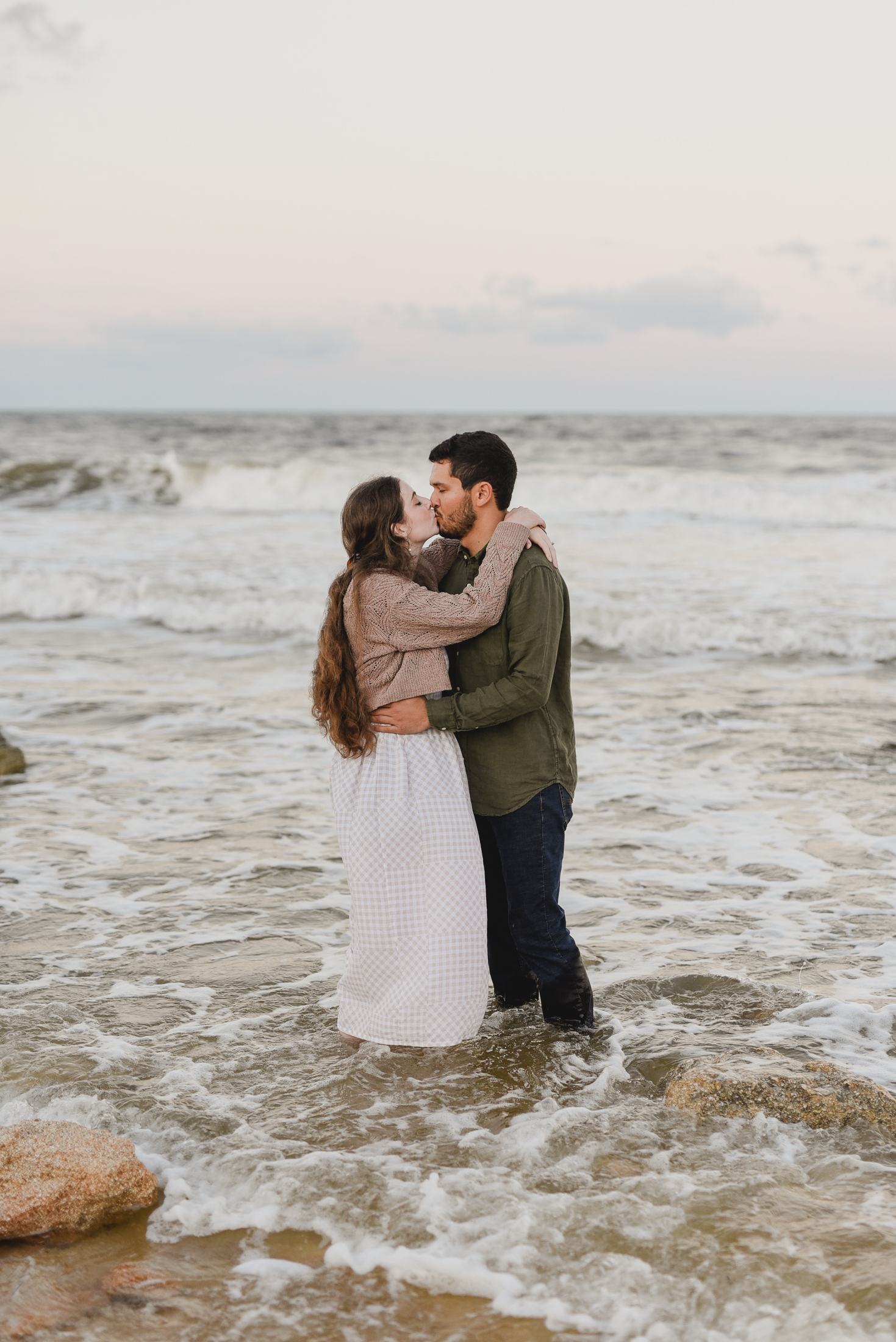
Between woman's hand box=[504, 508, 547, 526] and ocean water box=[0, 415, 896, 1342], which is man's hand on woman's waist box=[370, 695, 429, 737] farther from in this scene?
ocean water box=[0, 415, 896, 1342]

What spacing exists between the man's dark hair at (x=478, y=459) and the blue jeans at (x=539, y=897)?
1.00 metres

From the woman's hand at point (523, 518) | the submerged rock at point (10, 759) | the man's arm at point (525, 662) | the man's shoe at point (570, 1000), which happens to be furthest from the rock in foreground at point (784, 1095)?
the submerged rock at point (10, 759)

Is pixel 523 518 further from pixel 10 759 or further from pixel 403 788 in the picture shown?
pixel 10 759

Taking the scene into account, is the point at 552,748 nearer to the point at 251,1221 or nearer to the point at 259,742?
the point at 251,1221

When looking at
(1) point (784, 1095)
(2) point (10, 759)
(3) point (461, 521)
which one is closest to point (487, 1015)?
(1) point (784, 1095)

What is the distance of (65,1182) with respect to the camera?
Answer: 113 inches

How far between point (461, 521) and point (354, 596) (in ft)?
1.38

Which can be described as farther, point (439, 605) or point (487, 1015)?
point (487, 1015)

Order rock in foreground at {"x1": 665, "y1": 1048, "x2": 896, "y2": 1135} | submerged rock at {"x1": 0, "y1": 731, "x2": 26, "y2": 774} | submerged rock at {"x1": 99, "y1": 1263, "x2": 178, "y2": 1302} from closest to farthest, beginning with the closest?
1. submerged rock at {"x1": 99, "y1": 1263, "x2": 178, "y2": 1302}
2. rock in foreground at {"x1": 665, "y1": 1048, "x2": 896, "y2": 1135}
3. submerged rock at {"x1": 0, "y1": 731, "x2": 26, "y2": 774}

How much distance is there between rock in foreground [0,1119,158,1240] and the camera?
9.27 ft

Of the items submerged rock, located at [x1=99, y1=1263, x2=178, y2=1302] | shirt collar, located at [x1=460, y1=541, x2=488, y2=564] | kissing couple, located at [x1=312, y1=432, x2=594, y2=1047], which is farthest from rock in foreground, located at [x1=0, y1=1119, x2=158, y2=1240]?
shirt collar, located at [x1=460, y1=541, x2=488, y2=564]

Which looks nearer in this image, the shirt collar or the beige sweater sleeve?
the beige sweater sleeve

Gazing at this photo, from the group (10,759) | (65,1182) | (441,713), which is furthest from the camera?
(10,759)

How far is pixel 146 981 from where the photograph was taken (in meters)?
4.44
